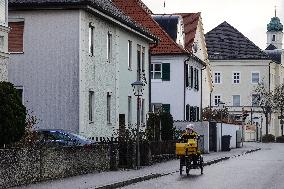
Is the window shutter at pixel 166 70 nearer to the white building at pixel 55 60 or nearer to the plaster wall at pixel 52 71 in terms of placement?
the white building at pixel 55 60

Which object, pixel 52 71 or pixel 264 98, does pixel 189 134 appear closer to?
pixel 52 71

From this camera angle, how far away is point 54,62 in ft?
112

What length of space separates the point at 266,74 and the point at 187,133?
87.0 metres

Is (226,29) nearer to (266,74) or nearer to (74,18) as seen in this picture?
(266,74)

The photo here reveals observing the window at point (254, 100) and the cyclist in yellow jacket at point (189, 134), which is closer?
the cyclist in yellow jacket at point (189, 134)

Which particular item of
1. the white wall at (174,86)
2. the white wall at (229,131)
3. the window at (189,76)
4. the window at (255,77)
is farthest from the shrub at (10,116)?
the window at (255,77)

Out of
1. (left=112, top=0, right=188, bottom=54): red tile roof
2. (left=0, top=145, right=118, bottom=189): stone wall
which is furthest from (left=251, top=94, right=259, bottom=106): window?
(left=0, top=145, right=118, bottom=189): stone wall

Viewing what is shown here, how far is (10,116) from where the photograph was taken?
20.5m

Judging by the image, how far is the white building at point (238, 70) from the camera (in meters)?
113

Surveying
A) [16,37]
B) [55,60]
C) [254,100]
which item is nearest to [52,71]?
[55,60]

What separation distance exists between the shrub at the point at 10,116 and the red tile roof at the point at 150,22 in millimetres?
37579

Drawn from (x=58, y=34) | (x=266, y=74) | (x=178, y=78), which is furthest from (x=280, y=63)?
(x=58, y=34)

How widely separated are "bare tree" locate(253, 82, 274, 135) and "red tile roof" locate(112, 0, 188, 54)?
4793cm

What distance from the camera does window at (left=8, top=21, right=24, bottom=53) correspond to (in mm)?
34562
